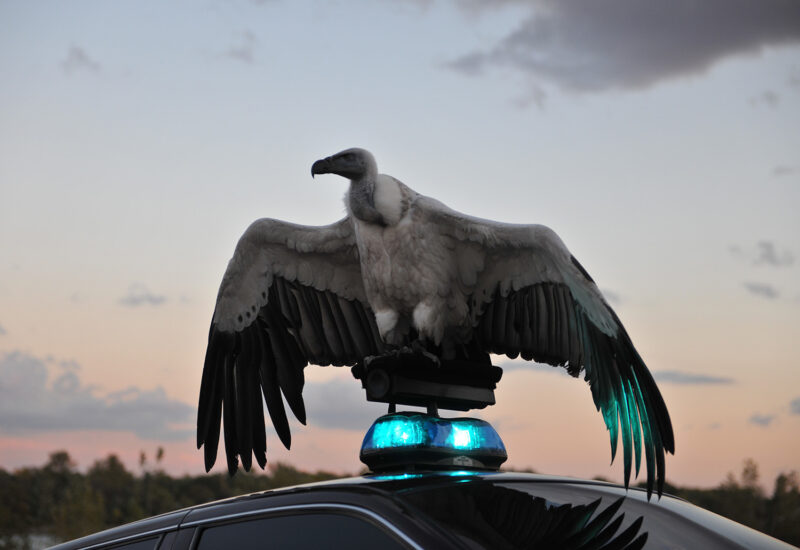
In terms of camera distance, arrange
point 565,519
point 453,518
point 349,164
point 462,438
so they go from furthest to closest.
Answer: point 349,164 < point 462,438 < point 565,519 < point 453,518

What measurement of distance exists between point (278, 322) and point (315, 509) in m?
2.89

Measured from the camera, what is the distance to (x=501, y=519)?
2.51 meters

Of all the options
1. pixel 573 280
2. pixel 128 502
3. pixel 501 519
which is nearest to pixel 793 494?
pixel 573 280

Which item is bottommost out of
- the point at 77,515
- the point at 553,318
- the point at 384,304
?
the point at 77,515

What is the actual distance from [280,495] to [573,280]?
214cm

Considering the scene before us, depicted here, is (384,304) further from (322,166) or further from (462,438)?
(462,438)

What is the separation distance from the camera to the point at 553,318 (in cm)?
473

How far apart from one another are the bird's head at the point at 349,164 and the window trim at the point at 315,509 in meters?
2.76

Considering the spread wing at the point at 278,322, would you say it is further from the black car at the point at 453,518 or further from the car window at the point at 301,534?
the car window at the point at 301,534

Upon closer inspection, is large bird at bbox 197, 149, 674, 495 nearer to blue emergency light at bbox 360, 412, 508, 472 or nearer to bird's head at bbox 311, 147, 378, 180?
bird's head at bbox 311, 147, 378, 180

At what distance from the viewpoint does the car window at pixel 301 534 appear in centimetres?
252

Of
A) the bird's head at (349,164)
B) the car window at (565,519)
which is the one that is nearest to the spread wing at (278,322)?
the bird's head at (349,164)

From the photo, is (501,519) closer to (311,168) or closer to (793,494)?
(311,168)

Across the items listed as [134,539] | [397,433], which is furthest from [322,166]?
[134,539]
